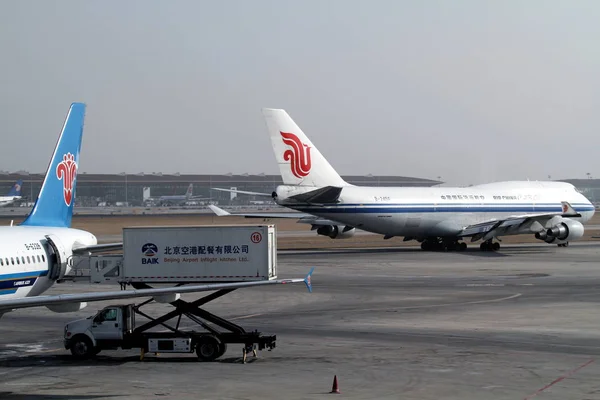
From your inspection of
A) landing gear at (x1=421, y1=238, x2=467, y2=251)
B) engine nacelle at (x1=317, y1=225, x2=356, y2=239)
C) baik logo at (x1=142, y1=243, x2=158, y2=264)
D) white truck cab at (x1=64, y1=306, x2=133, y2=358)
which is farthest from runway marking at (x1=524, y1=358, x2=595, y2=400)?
engine nacelle at (x1=317, y1=225, x2=356, y2=239)

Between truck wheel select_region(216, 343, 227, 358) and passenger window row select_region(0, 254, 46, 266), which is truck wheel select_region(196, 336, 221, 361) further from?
passenger window row select_region(0, 254, 46, 266)

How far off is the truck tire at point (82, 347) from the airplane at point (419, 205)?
3843 centimetres

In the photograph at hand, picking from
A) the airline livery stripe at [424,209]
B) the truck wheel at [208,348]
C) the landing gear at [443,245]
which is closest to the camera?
the truck wheel at [208,348]

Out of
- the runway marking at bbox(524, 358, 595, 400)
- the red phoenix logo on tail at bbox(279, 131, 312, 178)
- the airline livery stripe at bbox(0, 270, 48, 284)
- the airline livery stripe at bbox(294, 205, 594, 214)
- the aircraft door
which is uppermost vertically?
the red phoenix logo on tail at bbox(279, 131, 312, 178)

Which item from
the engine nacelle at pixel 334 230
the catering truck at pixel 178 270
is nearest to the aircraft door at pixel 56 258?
the catering truck at pixel 178 270

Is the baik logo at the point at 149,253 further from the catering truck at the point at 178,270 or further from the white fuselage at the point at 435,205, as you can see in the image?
the white fuselage at the point at 435,205

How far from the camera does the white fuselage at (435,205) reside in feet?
219

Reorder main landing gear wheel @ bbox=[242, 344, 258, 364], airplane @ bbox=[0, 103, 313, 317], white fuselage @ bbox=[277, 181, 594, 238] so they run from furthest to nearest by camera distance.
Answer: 1. white fuselage @ bbox=[277, 181, 594, 238]
2. main landing gear wheel @ bbox=[242, 344, 258, 364]
3. airplane @ bbox=[0, 103, 313, 317]

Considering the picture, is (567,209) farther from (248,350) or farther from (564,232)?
(248,350)

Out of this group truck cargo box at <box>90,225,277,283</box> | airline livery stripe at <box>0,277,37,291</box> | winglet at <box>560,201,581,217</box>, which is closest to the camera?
truck cargo box at <box>90,225,277,283</box>

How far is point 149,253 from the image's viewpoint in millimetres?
25281

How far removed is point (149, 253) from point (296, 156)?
39.7m

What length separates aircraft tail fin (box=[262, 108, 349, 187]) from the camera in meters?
63.9

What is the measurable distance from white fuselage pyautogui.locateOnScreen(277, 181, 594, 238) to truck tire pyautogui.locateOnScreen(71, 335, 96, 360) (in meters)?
38.6
